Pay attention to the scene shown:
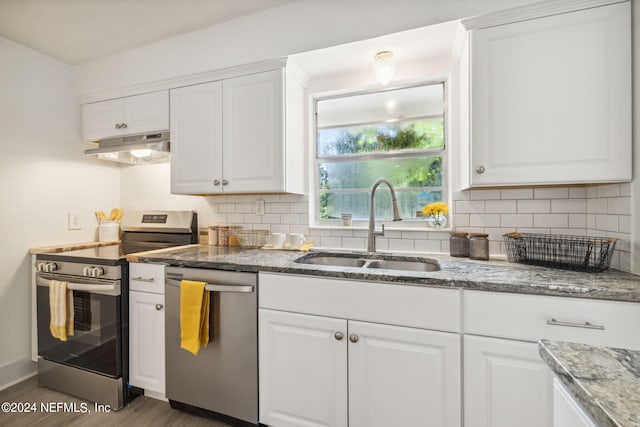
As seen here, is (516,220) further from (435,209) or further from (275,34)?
(275,34)

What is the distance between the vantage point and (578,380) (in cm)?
Answer: 47

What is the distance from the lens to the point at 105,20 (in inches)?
76.9

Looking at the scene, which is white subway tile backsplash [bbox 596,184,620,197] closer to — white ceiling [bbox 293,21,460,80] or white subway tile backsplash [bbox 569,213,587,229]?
white subway tile backsplash [bbox 569,213,587,229]

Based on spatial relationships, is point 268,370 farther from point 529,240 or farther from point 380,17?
point 380,17

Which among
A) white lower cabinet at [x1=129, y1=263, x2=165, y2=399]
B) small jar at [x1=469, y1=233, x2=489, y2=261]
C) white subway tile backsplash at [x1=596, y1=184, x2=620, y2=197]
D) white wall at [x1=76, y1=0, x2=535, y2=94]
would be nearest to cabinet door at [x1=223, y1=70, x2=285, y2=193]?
white wall at [x1=76, y1=0, x2=535, y2=94]

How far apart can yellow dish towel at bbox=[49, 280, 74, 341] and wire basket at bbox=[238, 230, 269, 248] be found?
1130mm

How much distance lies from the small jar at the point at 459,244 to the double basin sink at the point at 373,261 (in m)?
0.18

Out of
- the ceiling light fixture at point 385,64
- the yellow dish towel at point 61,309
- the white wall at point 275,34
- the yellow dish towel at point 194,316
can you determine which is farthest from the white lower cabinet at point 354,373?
the white wall at point 275,34

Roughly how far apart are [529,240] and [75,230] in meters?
3.32

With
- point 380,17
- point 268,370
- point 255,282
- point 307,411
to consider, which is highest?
point 380,17

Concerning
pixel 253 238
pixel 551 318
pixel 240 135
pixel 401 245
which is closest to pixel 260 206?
pixel 253 238

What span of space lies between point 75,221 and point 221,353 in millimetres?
1929

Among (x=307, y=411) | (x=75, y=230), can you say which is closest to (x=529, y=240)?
(x=307, y=411)

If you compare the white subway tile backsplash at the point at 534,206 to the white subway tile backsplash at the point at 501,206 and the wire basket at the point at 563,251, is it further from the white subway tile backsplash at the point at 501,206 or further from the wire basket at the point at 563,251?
the wire basket at the point at 563,251
